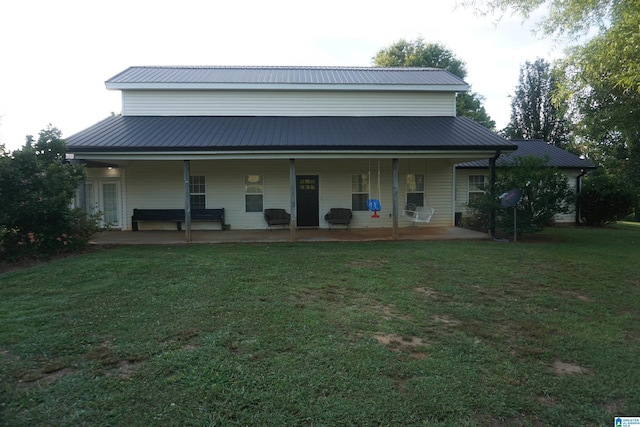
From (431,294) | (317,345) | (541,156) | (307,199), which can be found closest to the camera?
(317,345)

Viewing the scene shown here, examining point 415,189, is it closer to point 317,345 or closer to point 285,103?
point 285,103

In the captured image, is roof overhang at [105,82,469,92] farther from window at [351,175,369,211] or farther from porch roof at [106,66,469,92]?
window at [351,175,369,211]

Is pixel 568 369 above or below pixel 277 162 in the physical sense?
below

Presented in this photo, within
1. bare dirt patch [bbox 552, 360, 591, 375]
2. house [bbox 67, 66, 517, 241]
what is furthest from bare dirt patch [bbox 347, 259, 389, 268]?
house [bbox 67, 66, 517, 241]

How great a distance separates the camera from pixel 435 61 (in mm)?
31672

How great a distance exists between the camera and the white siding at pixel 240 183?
1356cm

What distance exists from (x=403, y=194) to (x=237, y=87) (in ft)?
24.2

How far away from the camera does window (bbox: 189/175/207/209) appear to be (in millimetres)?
13633

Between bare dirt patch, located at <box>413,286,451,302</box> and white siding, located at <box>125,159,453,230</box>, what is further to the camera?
white siding, located at <box>125,159,453,230</box>

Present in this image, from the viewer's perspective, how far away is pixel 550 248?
9.62 m

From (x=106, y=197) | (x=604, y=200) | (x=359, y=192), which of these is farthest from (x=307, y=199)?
(x=604, y=200)

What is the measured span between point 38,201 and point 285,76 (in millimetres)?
9775

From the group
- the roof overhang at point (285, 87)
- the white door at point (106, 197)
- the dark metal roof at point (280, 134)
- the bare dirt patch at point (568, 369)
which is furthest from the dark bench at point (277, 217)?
the bare dirt patch at point (568, 369)

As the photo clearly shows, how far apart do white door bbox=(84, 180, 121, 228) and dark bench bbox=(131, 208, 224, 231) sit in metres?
0.89
